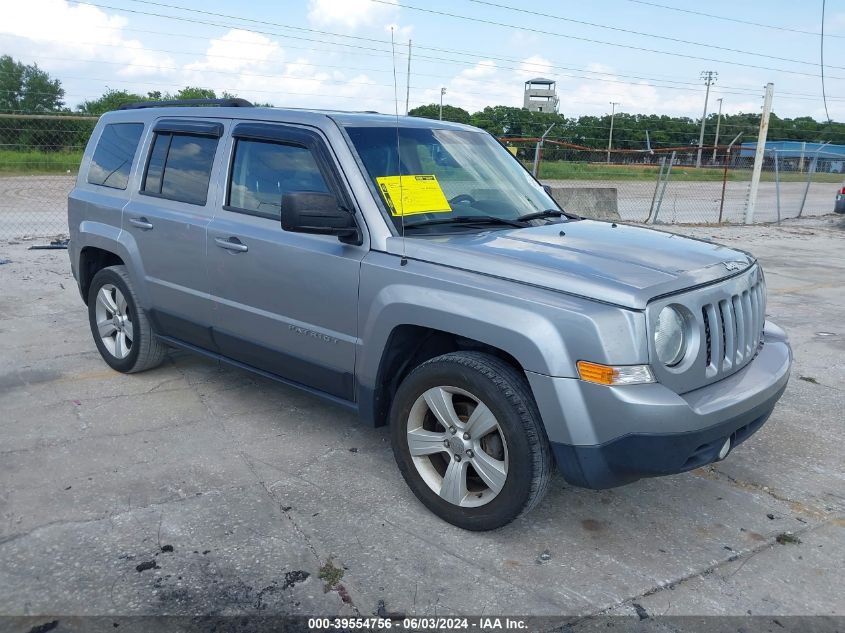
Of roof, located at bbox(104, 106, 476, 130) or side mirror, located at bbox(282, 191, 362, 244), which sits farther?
roof, located at bbox(104, 106, 476, 130)

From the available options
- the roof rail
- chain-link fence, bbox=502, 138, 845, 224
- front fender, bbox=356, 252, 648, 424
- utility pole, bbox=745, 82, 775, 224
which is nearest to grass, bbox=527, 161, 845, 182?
chain-link fence, bbox=502, 138, 845, 224

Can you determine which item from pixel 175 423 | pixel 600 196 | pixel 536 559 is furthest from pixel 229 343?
pixel 600 196

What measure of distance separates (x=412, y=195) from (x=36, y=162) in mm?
14779

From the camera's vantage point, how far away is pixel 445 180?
4.09 meters

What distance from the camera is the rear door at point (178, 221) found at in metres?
4.48

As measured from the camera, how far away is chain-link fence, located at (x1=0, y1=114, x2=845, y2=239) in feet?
48.2

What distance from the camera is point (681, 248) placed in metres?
Result: 3.71

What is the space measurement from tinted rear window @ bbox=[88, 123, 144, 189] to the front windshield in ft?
6.52

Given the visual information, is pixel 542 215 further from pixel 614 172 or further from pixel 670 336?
pixel 614 172

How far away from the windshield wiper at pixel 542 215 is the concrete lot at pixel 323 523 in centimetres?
145

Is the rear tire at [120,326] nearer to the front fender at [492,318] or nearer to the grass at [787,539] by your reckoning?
the front fender at [492,318]

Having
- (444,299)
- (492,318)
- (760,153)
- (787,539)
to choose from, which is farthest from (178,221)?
(760,153)

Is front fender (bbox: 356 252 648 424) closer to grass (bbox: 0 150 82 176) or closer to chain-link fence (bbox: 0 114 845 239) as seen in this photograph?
chain-link fence (bbox: 0 114 845 239)

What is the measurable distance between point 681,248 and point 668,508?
1.27m
